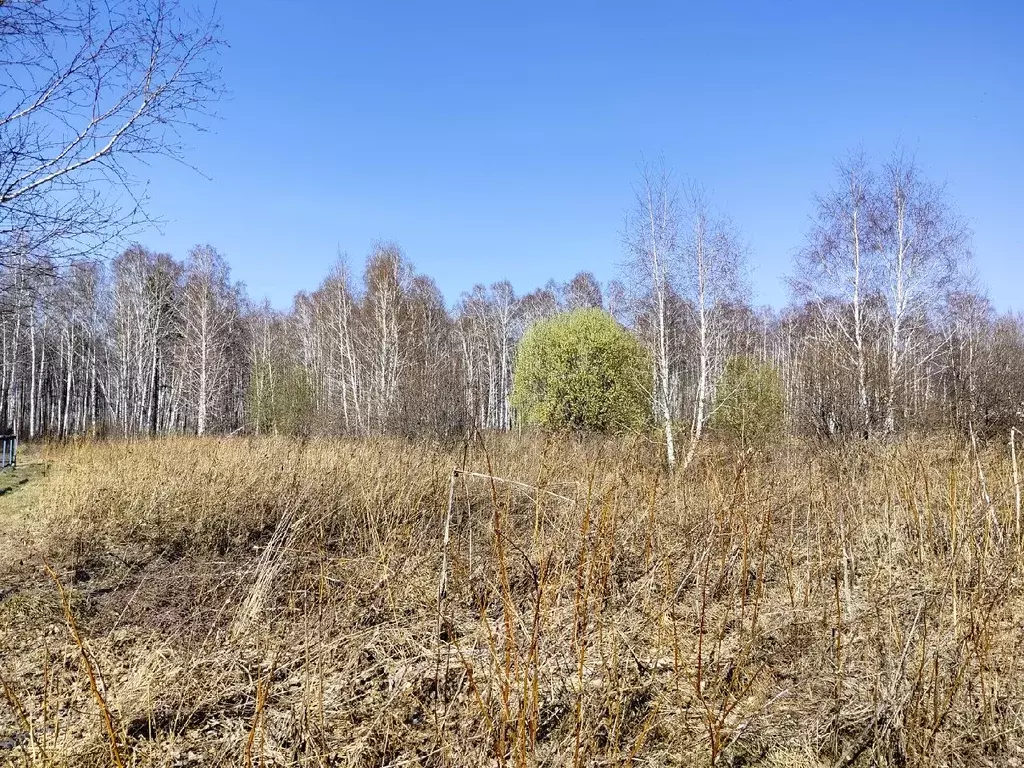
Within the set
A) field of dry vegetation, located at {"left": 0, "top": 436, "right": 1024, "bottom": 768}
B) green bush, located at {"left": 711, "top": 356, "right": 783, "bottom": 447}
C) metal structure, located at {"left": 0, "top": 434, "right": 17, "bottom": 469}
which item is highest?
green bush, located at {"left": 711, "top": 356, "right": 783, "bottom": 447}

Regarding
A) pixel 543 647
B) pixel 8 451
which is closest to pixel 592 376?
pixel 543 647

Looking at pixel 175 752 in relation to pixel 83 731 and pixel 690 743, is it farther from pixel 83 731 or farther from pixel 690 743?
pixel 690 743

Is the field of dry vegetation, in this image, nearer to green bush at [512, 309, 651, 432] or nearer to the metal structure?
the metal structure

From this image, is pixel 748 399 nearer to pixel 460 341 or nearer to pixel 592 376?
pixel 592 376

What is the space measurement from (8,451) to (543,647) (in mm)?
16425

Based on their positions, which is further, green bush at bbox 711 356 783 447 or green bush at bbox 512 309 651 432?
green bush at bbox 512 309 651 432

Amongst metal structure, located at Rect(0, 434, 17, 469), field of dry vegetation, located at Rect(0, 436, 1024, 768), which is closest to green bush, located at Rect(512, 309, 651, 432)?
field of dry vegetation, located at Rect(0, 436, 1024, 768)

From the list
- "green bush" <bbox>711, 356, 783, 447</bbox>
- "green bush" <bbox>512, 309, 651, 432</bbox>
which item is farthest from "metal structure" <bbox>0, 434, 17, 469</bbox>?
"green bush" <bbox>711, 356, 783, 447</bbox>

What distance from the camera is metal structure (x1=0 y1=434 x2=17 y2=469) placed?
1223 centimetres

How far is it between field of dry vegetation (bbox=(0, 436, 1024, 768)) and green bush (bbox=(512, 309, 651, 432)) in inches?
378

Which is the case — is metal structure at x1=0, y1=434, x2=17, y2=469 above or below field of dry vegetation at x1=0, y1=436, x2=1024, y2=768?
above

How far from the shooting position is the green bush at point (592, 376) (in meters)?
15.0

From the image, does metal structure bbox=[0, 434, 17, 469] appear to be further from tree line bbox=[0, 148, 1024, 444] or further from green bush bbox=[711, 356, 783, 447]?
green bush bbox=[711, 356, 783, 447]

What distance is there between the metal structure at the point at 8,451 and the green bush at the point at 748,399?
15822mm
